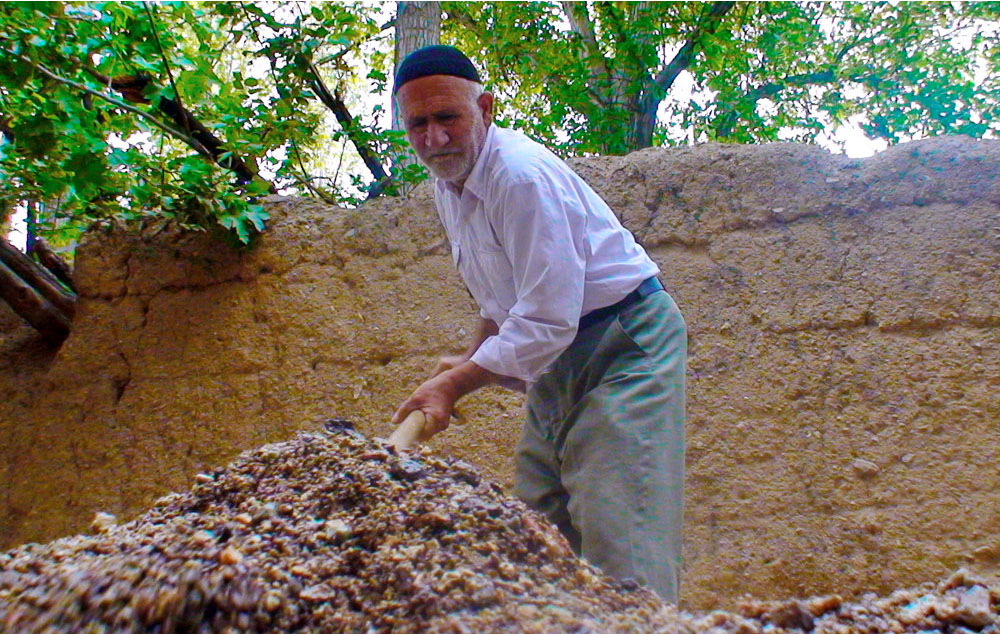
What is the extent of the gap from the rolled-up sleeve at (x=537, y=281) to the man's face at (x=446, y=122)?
0.67 feet

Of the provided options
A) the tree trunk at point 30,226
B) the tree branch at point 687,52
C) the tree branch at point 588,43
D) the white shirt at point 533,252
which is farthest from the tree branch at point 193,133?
the tree branch at point 687,52

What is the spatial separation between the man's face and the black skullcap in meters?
0.01

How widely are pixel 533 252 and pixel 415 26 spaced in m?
3.68

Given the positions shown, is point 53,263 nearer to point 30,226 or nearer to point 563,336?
point 30,226

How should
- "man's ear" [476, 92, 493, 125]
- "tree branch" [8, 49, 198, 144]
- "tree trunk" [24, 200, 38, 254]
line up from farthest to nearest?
"tree trunk" [24, 200, 38, 254], "tree branch" [8, 49, 198, 144], "man's ear" [476, 92, 493, 125]

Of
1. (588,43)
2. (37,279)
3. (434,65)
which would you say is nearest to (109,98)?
(37,279)

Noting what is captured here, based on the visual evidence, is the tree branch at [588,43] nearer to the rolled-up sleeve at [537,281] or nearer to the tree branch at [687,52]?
the tree branch at [687,52]

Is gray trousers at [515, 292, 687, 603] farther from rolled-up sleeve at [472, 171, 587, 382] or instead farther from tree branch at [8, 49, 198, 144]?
tree branch at [8, 49, 198, 144]

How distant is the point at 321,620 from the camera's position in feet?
3.19

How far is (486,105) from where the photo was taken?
2047 millimetres

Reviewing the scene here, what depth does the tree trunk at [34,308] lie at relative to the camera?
376cm

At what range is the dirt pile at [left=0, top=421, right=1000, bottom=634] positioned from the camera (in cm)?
95

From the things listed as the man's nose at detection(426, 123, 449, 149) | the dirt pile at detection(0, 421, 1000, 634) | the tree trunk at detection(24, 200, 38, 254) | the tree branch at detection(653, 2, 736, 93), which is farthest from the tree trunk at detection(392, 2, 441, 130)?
the dirt pile at detection(0, 421, 1000, 634)

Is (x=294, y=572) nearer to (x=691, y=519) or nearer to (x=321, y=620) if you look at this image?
(x=321, y=620)
